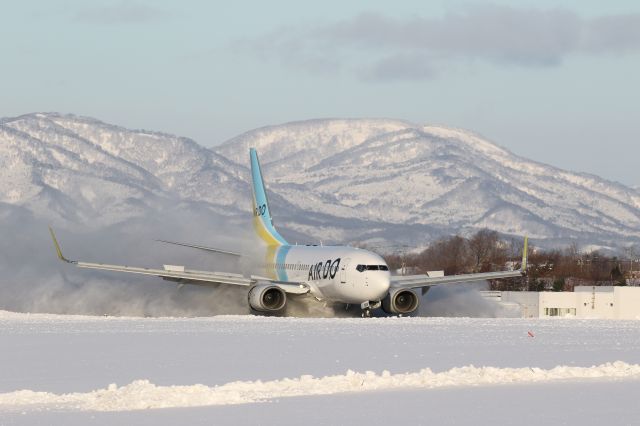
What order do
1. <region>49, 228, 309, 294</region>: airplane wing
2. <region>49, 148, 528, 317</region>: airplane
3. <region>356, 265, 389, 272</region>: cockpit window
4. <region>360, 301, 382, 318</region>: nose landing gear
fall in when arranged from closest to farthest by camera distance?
<region>356, 265, 389, 272</region>: cockpit window, <region>49, 148, 528, 317</region>: airplane, <region>360, 301, 382, 318</region>: nose landing gear, <region>49, 228, 309, 294</region>: airplane wing

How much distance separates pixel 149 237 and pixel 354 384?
61.8 m

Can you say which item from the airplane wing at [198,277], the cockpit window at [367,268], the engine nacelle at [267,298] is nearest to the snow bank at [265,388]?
the cockpit window at [367,268]

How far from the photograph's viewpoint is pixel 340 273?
61.7m

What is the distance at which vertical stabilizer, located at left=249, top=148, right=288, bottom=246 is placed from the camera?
77500mm

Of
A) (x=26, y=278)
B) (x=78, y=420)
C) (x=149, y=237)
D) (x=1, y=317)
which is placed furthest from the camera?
(x=149, y=237)

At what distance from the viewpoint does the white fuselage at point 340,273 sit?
60312mm

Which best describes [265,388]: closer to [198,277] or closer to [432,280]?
[198,277]

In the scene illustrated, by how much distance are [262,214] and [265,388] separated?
52687mm

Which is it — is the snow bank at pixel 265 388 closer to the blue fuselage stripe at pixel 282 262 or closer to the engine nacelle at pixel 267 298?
the engine nacelle at pixel 267 298

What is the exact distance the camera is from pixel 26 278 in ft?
251

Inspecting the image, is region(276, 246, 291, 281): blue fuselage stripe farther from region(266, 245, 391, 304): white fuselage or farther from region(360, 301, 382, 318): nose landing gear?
region(360, 301, 382, 318): nose landing gear

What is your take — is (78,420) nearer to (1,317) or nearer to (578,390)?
(578,390)

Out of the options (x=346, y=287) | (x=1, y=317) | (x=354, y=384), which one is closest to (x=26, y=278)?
(x=1, y=317)

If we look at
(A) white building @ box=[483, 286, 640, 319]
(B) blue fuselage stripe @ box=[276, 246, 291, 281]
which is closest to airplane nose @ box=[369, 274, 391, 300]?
(B) blue fuselage stripe @ box=[276, 246, 291, 281]
